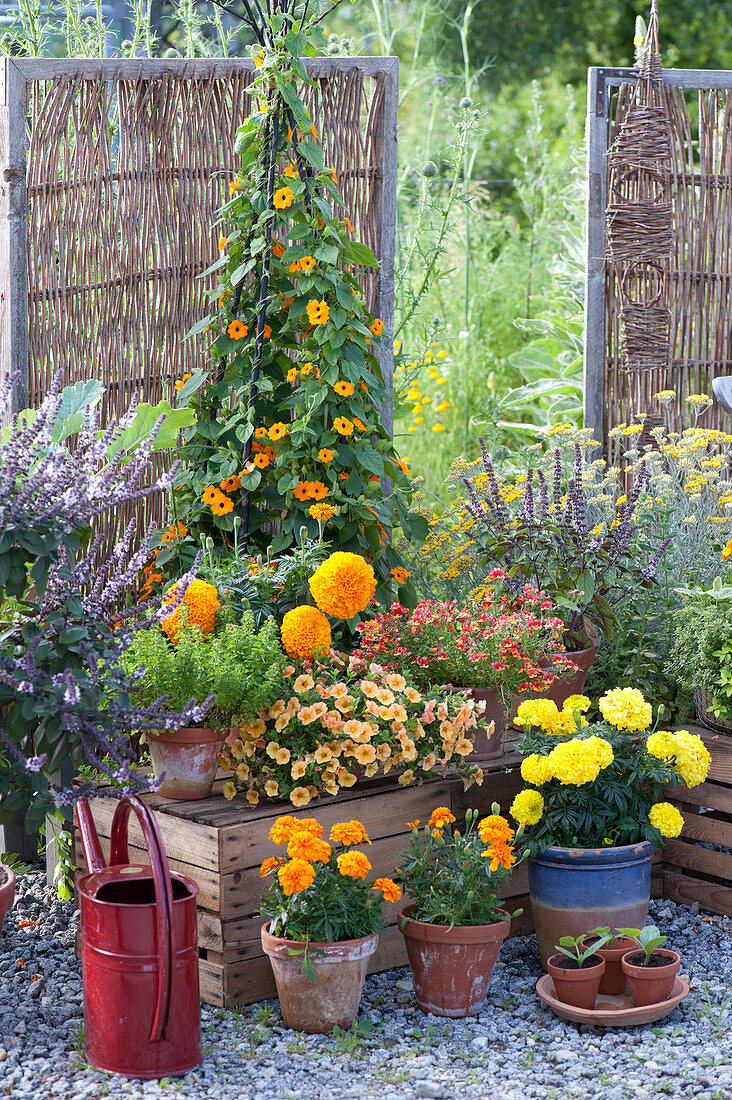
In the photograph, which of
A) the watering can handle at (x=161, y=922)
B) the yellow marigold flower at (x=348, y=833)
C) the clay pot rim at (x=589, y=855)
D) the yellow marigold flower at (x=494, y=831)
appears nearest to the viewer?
the watering can handle at (x=161, y=922)

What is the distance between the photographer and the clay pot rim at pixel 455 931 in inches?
97.0

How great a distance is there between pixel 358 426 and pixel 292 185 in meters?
0.64

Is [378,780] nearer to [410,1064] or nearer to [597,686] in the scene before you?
[410,1064]

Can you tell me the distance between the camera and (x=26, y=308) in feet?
10.2

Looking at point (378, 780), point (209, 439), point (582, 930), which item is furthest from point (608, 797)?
point (209, 439)

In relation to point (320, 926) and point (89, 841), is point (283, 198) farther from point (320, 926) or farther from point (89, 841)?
point (320, 926)

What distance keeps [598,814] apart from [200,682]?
932mm

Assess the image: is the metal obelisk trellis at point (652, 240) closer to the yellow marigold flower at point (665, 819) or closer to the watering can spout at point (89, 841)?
the yellow marigold flower at point (665, 819)

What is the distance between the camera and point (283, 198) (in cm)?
312

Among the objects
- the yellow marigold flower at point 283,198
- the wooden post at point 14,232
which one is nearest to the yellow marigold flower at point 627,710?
the yellow marigold flower at point 283,198

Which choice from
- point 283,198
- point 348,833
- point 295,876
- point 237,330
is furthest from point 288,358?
point 295,876

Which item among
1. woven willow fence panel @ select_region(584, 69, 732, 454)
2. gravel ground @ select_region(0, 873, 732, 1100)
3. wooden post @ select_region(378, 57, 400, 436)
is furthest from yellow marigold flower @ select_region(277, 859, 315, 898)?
woven willow fence panel @ select_region(584, 69, 732, 454)

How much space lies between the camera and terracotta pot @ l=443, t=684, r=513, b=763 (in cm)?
292

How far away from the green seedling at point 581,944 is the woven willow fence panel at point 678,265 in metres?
2.15
